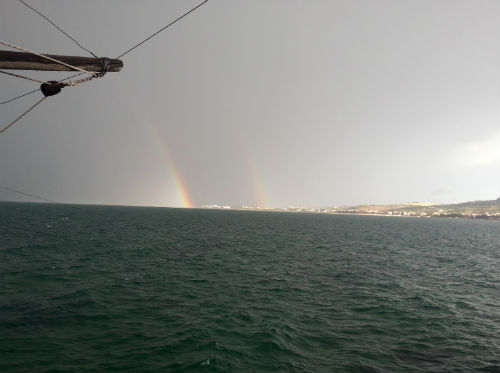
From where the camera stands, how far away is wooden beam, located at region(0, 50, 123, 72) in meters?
8.63

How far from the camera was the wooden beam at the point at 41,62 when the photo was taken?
8633 mm

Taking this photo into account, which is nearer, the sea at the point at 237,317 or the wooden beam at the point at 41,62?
the wooden beam at the point at 41,62

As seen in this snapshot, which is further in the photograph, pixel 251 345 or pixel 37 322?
pixel 37 322

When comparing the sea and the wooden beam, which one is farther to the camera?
the sea

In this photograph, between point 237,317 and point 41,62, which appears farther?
point 237,317

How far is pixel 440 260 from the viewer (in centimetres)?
5091

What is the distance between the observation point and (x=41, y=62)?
9.12 metres

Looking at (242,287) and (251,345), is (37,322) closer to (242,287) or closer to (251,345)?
(251,345)

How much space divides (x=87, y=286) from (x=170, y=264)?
1212cm

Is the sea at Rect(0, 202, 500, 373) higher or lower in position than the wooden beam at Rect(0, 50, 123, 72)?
lower

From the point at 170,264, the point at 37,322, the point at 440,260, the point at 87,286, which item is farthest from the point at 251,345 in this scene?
the point at 440,260

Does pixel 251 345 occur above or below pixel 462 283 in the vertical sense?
above

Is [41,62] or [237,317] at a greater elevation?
[41,62]

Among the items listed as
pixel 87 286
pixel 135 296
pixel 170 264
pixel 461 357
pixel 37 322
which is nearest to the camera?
pixel 461 357
